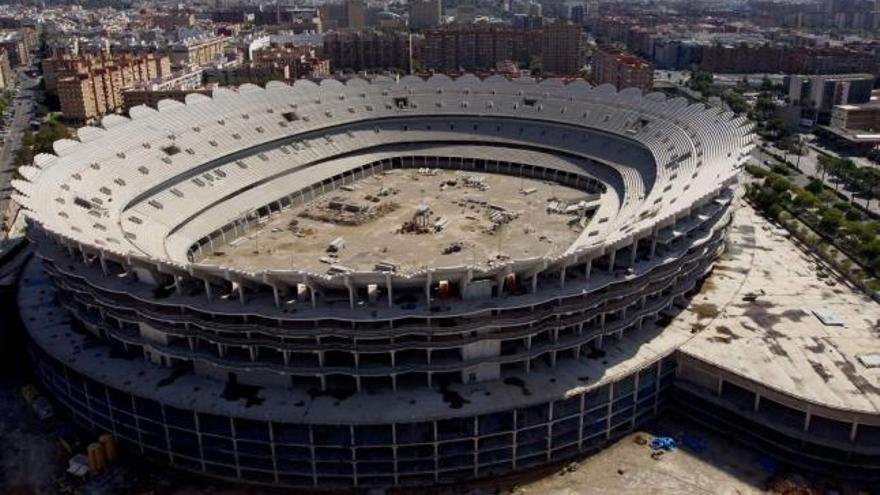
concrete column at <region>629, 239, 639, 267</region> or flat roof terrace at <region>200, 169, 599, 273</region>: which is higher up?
concrete column at <region>629, 239, 639, 267</region>

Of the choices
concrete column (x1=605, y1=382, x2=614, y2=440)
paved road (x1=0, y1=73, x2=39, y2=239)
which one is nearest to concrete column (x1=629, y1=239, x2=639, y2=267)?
concrete column (x1=605, y1=382, x2=614, y2=440)

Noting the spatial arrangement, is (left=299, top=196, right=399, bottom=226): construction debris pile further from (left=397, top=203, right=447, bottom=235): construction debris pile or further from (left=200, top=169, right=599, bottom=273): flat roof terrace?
(left=397, top=203, right=447, bottom=235): construction debris pile

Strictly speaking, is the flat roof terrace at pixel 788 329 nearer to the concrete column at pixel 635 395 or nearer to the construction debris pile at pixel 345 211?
the concrete column at pixel 635 395

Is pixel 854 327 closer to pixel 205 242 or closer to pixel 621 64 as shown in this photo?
pixel 205 242

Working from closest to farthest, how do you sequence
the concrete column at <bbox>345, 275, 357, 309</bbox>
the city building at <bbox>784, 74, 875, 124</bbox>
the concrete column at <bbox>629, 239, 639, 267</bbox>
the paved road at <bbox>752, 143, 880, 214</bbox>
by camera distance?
the concrete column at <bbox>345, 275, 357, 309</bbox>
the concrete column at <bbox>629, 239, 639, 267</bbox>
the paved road at <bbox>752, 143, 880, 214</bbox>
the city building at <bbox>784, 74, 875, 124</bbox>

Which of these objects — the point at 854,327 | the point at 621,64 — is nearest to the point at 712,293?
the point at 854,327

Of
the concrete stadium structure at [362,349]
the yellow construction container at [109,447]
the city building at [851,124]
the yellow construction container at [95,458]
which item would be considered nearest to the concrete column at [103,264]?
the concrete stadium structure at [362,349]
